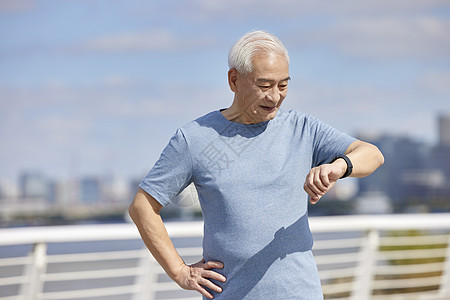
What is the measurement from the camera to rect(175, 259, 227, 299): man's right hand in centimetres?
162

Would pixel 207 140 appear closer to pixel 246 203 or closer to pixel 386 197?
pixel 246 203

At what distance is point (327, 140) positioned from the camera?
1650mm

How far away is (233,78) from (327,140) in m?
0.29

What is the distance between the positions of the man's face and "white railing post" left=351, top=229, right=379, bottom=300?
2142 mm

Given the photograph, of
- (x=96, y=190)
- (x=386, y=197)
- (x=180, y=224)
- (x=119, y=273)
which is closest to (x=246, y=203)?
(x=180, y=224)

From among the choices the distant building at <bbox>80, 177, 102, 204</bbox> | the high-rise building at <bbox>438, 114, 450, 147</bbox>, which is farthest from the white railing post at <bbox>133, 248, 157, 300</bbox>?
the high-rise building at <bbox>438, 114, 450, 147</bbox>

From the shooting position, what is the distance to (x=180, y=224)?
3.16 metres

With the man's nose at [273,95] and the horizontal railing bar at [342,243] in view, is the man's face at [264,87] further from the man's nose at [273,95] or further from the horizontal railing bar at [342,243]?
the horizontal railing bar at [342,243]

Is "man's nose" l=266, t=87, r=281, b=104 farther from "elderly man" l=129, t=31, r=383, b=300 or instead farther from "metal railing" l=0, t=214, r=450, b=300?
"metal railing" l=0, t=214, r=450, b=300

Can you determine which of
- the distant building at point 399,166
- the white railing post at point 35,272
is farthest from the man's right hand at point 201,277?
the distant building at point 399,166

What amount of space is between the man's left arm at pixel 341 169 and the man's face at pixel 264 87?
211 millimetres

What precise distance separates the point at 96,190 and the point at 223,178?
41246 mm

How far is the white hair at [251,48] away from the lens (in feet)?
5.11

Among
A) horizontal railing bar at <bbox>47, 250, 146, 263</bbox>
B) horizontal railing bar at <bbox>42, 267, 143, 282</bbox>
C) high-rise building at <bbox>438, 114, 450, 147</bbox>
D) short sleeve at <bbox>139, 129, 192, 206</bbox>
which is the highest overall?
high-rise building at <bbox>438, 114, 450, 147</bbox>
